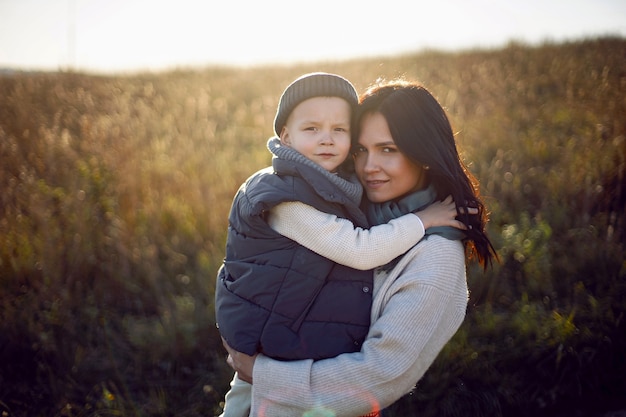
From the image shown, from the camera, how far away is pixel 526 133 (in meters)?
6.38

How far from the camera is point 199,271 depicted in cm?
402

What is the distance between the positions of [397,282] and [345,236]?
258 millimetres

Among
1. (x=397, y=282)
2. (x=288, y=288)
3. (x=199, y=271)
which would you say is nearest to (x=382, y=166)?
(x=397, y=282)

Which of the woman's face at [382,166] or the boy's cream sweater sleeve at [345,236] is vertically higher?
the woman's face at [382,166]

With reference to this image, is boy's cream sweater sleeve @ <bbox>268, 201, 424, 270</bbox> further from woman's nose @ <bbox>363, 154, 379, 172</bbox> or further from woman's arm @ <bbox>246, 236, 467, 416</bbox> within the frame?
woman's nose @ <bbox>363, 154, 379, 172</bbox>

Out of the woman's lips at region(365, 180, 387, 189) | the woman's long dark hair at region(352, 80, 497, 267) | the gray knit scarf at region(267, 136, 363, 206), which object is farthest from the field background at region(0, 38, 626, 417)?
the gray knit scarf at region(267, 136, 363, 206)

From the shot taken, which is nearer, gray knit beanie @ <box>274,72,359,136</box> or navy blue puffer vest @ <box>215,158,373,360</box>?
navy blue puffer vest @ <box>215,158,373,360</box>

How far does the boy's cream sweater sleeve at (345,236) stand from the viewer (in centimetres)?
180

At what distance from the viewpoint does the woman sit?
1.69 metres

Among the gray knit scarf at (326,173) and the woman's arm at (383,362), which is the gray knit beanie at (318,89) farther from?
the woman's arm at (383,362)

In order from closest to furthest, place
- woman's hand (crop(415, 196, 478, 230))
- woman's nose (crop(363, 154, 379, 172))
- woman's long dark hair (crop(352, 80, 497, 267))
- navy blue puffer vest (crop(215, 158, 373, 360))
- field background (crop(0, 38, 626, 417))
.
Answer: navy blue puffer vest (crop(215, 158, 373, 360))
woman's hand (crop(415, 196, 478, 230))
woman's long dark hair (crop(352, 80, 497, 267))
woman's nose (crop(363, 154, 379, 172))
field background (crop(0, 38, 626, 417))

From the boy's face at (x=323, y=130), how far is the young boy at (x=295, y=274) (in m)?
0.11

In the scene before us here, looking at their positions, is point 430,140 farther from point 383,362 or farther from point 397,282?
point 383,362

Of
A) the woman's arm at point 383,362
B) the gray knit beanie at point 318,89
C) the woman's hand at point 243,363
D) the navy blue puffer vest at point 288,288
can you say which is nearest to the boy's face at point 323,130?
the gray knit beanie at point 318,89
